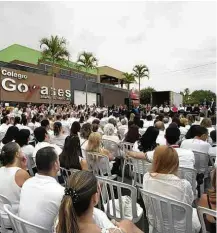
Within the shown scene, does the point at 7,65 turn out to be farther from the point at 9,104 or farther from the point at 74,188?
the point at 74,188

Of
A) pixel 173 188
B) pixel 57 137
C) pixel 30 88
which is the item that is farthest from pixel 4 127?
pixel 30 88

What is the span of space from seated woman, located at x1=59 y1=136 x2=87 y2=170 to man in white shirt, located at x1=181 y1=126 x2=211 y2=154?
2150 mm

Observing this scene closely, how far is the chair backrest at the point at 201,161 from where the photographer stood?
4.59 metres

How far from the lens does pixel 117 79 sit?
149 feet

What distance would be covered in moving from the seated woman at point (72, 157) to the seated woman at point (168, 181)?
1382 mm

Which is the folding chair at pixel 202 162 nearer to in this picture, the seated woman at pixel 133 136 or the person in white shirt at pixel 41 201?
the seated woman at pixel 133 136

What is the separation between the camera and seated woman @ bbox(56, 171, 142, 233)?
160 centimetres

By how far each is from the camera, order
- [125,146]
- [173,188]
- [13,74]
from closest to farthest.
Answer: [173,188], [125,146], [13,74]

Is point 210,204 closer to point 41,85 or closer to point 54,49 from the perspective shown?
point 54,49

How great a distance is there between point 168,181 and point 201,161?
237 cm

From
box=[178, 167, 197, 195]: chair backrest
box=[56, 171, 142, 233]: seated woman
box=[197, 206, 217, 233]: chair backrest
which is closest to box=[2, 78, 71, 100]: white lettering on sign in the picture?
box=[178, 167, 197, 195]: chair backrest

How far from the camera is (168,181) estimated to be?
2.54 metres

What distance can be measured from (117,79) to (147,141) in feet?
136

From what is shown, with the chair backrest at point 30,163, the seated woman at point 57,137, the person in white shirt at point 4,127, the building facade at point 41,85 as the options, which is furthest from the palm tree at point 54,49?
the chair backrest at point 30,163
